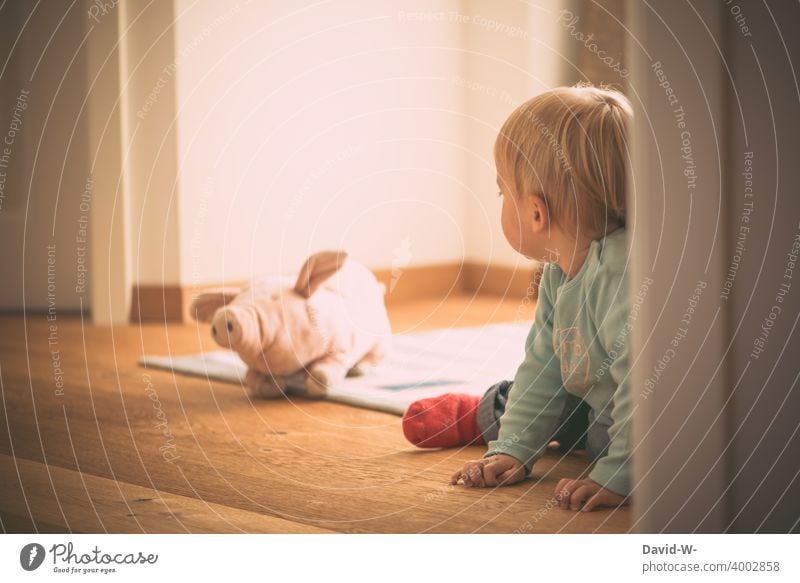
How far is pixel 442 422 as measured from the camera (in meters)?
0.97

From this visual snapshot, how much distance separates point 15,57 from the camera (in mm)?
1768

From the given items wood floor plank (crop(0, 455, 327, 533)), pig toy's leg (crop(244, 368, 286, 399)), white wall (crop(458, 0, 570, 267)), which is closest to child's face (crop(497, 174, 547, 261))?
wood floor plank (crop(0, 455, 327, 533))

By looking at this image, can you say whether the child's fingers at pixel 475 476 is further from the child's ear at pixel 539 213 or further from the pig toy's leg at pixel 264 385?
the pig toy's leg at pixel 264 385

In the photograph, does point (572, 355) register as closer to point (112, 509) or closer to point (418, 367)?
point (112, 509)

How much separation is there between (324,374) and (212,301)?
0.53 feet

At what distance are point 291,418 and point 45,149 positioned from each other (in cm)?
92

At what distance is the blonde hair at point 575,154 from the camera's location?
842 mm

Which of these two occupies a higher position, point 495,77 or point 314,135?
point 495,77

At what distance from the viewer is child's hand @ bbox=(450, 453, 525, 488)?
85cm

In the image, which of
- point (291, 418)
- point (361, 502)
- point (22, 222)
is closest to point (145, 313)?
Answer: point (22, 222)

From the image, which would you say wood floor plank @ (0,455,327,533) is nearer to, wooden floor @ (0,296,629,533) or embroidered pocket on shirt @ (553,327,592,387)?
wooden floor @ (0,296,629,533)
